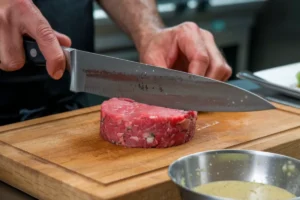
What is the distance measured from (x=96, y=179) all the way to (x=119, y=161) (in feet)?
0.37

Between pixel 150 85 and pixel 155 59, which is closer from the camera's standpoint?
pixel 150 85

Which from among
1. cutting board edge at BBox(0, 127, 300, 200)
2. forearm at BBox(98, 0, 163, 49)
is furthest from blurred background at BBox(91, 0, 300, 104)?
cutting board edge at BBox(0, 127, 300, 200)

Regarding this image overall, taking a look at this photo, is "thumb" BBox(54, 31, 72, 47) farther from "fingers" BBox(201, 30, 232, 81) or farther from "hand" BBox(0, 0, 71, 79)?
"fingers" BBox(201, 30, 232, 81)

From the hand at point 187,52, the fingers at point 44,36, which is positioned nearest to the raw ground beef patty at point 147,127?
the fingers at point 44,36

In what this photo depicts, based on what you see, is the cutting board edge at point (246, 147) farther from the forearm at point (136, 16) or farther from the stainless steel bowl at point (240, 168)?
the forearm at point (136, 16)

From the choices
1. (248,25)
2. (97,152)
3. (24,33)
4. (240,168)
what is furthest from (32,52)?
(248,25)

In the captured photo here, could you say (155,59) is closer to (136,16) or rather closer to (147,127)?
(136,16)

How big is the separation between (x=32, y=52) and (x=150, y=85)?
247 millimetres

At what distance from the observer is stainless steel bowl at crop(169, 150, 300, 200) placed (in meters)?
1.06

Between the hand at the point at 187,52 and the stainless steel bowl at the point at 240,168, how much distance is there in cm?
53

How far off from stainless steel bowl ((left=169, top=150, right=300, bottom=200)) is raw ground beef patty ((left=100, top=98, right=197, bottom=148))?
266 mm

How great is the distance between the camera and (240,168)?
1109 millimetres

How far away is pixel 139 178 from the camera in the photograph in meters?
1.18

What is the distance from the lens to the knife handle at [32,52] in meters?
1.38
